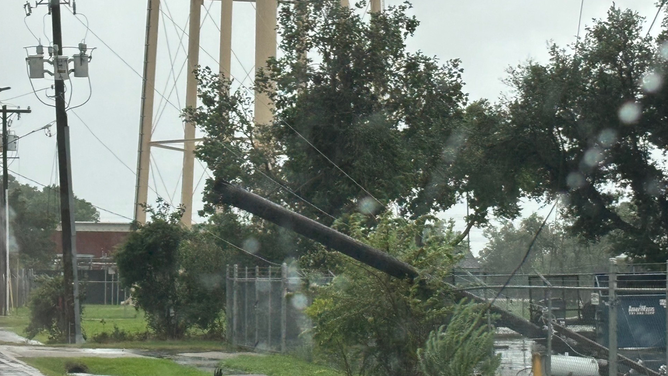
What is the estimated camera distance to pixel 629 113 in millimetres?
35438

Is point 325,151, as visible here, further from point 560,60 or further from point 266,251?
point 560,60

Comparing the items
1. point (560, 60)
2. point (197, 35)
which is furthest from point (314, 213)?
point (560, 60)

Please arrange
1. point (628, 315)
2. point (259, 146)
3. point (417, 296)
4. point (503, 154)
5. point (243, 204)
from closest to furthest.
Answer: point (243, 204), point (417, 296), point (628, 315), point (259, 146), point (503, 154)

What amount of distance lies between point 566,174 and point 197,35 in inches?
553

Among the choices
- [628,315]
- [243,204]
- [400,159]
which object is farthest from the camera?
[400,159]

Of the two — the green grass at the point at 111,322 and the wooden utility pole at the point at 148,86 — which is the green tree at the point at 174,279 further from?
the wooden utility pole at the point at 148,86

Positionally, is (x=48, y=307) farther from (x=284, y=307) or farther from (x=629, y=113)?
(x=629, y=113)

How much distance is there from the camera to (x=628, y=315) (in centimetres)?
1511

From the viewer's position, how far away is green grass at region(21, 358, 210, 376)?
19641mm

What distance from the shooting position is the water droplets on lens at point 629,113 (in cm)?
3525

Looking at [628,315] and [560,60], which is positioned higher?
[560,60]

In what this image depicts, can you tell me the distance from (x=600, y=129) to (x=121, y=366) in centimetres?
2093

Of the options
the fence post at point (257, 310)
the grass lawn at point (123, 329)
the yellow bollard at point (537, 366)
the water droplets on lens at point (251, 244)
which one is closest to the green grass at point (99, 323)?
the grass lawn at point (123, 329)

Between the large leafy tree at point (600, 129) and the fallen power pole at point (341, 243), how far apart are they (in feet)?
70.4
